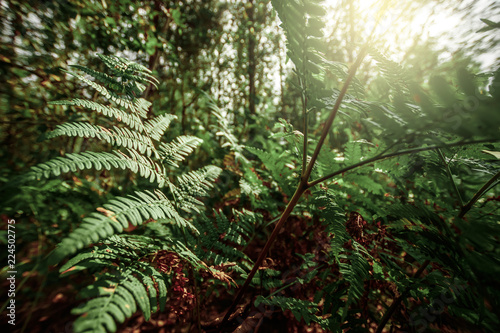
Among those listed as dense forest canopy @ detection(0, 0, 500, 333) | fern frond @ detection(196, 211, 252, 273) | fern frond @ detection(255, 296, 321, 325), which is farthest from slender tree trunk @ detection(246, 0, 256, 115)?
fern frond @ detection(255, 296, 321, 325)

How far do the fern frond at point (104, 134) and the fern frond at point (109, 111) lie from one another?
0.20ft

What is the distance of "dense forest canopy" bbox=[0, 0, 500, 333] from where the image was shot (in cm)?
69

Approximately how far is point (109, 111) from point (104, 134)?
0.13 meters

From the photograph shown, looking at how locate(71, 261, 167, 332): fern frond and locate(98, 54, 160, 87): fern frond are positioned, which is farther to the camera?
locate(98, 54, 160, 87): fern frond

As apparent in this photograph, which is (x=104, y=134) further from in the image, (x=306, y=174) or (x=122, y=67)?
(x=306, y=174)

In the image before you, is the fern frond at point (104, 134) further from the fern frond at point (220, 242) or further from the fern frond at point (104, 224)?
the fern frond at point (220, 242)

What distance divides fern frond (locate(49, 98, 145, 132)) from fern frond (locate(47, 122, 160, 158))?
2.4 inches

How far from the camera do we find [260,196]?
1.73 meters

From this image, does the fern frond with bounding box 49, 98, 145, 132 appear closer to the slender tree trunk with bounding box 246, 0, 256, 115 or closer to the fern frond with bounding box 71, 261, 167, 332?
the fern frond with bounding box 71, 261, 167, 332

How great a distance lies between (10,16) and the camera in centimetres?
190

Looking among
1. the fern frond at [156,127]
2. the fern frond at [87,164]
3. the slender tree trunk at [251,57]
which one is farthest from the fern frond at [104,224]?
the slender tree trunk at [251,57]

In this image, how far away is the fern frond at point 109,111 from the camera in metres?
0.83

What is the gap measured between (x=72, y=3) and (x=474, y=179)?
3.97 meters

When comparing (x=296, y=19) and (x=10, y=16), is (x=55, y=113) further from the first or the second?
(x=296, y=19)
